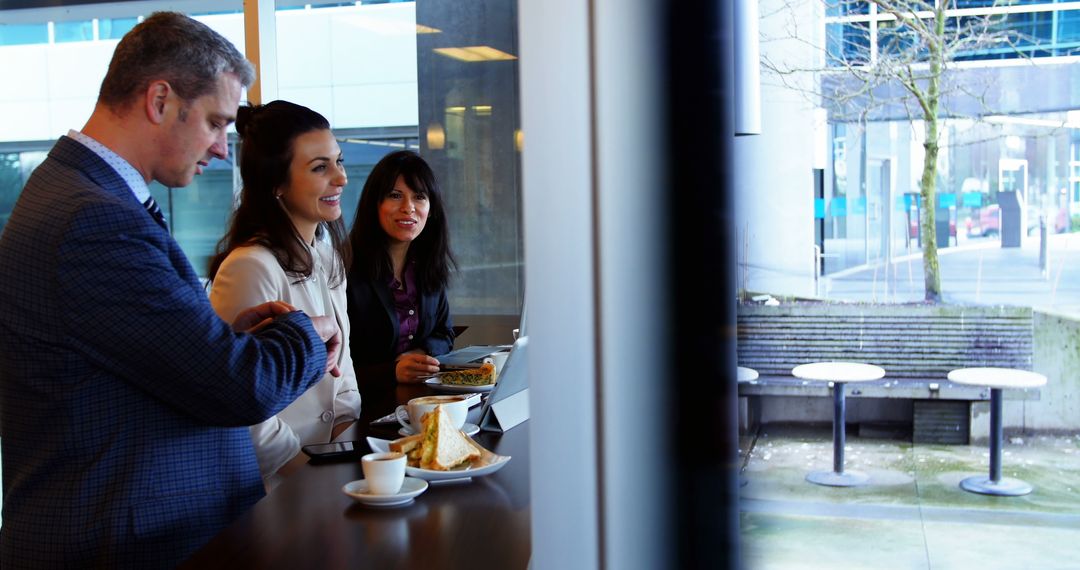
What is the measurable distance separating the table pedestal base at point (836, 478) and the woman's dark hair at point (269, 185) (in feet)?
5.67

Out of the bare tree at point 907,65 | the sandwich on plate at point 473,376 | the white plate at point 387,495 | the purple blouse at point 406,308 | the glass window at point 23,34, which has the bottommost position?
the white plate at point 387,495

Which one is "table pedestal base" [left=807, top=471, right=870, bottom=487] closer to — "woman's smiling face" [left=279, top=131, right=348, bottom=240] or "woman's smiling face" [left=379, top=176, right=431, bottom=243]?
"woman's smiling face" [left=279, top=131, right=348, bottom=240]

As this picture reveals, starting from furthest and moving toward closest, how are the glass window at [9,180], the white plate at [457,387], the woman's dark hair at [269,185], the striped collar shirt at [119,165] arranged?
the glass window at [9,180] < the white plate at [457,387] < the woman's dark hair at [269,185] < the striped collar shirt at [119,165]

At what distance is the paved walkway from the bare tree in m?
0.01

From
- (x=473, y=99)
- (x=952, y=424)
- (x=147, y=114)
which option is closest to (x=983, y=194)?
(x=952, y=424)

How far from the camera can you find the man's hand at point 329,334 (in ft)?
5.52

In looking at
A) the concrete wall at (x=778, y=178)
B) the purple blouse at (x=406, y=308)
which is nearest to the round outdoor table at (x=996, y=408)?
the concrete wall at (x=778, y=178)

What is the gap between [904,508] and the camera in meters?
0.63

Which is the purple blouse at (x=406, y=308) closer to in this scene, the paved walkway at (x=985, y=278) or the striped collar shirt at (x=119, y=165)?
the striped collar shirt at (x=119, y=165)

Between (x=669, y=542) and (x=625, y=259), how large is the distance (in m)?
0.15

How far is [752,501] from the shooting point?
21.8 inches

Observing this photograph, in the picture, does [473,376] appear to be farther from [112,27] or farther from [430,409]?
[112,27]

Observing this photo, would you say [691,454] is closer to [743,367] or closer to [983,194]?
[743,367]

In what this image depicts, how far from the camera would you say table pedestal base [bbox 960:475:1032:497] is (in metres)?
0.62
